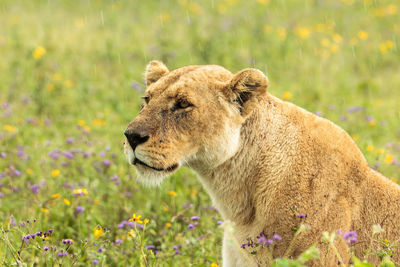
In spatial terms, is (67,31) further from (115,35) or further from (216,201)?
(216,201)

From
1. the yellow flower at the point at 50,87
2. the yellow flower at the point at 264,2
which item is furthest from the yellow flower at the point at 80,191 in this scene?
the yellow flower at the point at 264,2

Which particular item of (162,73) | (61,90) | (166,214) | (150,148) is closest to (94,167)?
(166,214)

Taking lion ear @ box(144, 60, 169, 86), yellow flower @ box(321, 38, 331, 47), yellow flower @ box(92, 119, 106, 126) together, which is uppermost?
lion ear @ box(144, 60, 169, 86)

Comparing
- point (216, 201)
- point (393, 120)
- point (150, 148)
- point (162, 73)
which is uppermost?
point (162, 73)

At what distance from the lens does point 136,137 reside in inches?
125

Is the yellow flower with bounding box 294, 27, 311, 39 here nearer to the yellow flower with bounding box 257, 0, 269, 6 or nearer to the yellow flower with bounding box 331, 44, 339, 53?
the yellow flower with bounding box 331, 44, 339, 53

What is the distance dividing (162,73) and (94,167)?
1.79 meters

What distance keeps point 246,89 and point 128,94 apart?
4.67 m

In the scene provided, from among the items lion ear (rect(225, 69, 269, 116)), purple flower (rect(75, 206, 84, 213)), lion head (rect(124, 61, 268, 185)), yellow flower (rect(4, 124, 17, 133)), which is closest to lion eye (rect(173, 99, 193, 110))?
lion head (rect(124, 61, 268, 185))

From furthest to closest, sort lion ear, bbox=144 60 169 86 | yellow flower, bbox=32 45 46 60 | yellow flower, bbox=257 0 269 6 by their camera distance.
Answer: yellow flower, bbox=257 0 269 6 < yellow flower, bbox=32 45 46 60 < lion ear, bbox=144 60 169 86

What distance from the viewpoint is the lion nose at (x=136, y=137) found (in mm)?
3152

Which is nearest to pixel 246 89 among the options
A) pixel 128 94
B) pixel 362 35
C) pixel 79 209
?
pixel 79 209

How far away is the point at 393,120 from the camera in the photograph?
713 cm

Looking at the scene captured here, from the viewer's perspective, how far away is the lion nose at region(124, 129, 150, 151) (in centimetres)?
315
